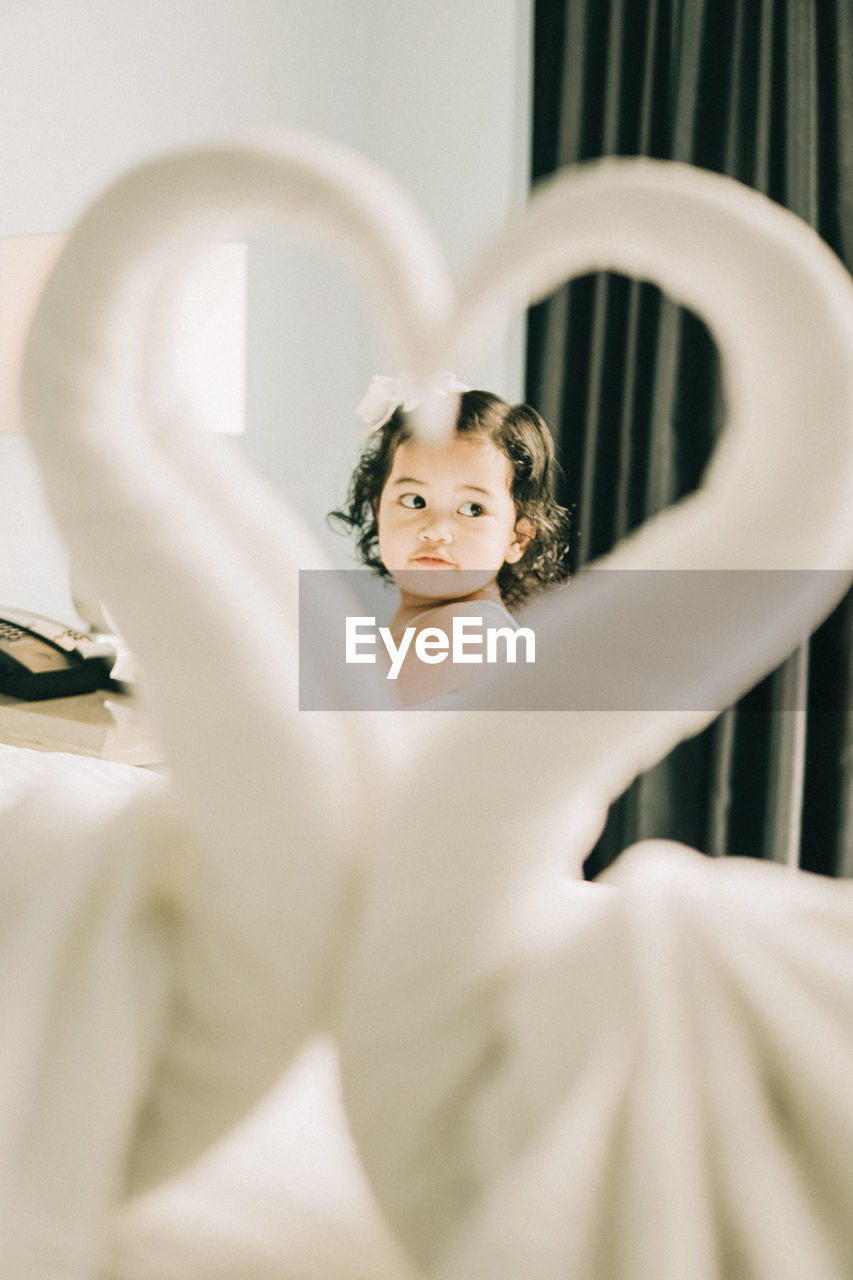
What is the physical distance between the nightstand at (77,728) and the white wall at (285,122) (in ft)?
1.36

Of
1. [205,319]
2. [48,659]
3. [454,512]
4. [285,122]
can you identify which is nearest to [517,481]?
[454,512]

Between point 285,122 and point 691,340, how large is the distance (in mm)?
1220

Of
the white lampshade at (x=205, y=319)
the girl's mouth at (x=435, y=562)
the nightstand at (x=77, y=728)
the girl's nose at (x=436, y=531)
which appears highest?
the white lampshade at (x=205, y=319)

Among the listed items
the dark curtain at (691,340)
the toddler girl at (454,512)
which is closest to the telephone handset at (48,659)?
the toddler girl at (454,512)

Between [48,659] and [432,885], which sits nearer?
[432,885]

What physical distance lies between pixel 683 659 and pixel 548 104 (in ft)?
6.40

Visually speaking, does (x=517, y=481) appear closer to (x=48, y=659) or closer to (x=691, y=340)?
(x=691, y=340)

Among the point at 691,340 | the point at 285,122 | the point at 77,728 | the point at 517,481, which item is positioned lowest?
the point at 77,728

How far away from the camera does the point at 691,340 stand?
1698 mm

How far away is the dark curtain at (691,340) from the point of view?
5.16 ft

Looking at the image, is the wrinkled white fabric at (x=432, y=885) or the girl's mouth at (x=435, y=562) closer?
the wrinkled white fabric at (x=432, y=885)

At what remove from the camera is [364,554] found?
193cm

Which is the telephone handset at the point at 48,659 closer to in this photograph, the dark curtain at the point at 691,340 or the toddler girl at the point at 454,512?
the toddler girl at the point at 454,512

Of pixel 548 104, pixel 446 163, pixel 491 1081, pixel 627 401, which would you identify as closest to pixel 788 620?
pixel 491 1081
